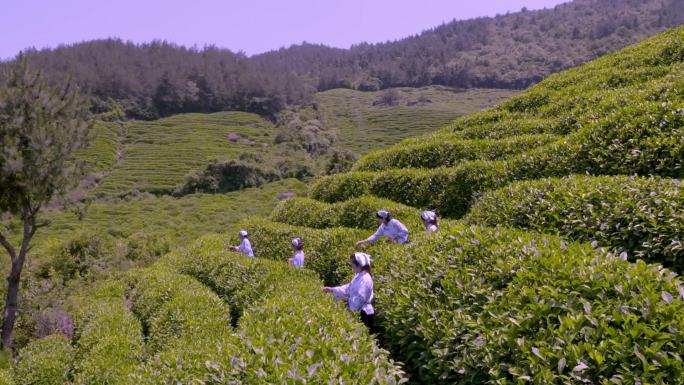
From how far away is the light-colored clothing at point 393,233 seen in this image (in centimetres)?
1203

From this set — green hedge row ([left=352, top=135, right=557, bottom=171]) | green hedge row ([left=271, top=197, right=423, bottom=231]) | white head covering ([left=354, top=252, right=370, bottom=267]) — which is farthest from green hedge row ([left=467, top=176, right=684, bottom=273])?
green hedge row ([left=352, top=135, right=557, bottom=171])

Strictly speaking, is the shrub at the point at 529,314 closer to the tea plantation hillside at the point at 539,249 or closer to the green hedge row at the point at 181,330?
the tea plantation hillside at the point at 539,249

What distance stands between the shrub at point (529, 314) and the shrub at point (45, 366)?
9308 millimetres

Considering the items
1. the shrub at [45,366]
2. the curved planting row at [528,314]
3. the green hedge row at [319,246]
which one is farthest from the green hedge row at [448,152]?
the shrub at [45,366]

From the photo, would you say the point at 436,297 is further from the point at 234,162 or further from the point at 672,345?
the point at 234,162

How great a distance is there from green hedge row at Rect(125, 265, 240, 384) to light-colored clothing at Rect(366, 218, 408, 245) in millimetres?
4301

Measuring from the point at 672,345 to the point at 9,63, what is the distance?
2095 centimetres

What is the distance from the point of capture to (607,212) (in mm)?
9367

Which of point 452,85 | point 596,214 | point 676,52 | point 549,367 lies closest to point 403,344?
point 549,367

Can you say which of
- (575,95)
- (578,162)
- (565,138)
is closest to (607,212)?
(578,162)

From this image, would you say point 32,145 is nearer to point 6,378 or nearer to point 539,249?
point 6,378

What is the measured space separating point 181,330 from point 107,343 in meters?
2.10

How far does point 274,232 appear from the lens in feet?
57.4

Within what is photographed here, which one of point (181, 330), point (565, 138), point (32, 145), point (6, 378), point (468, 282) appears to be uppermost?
point (32, 145)
